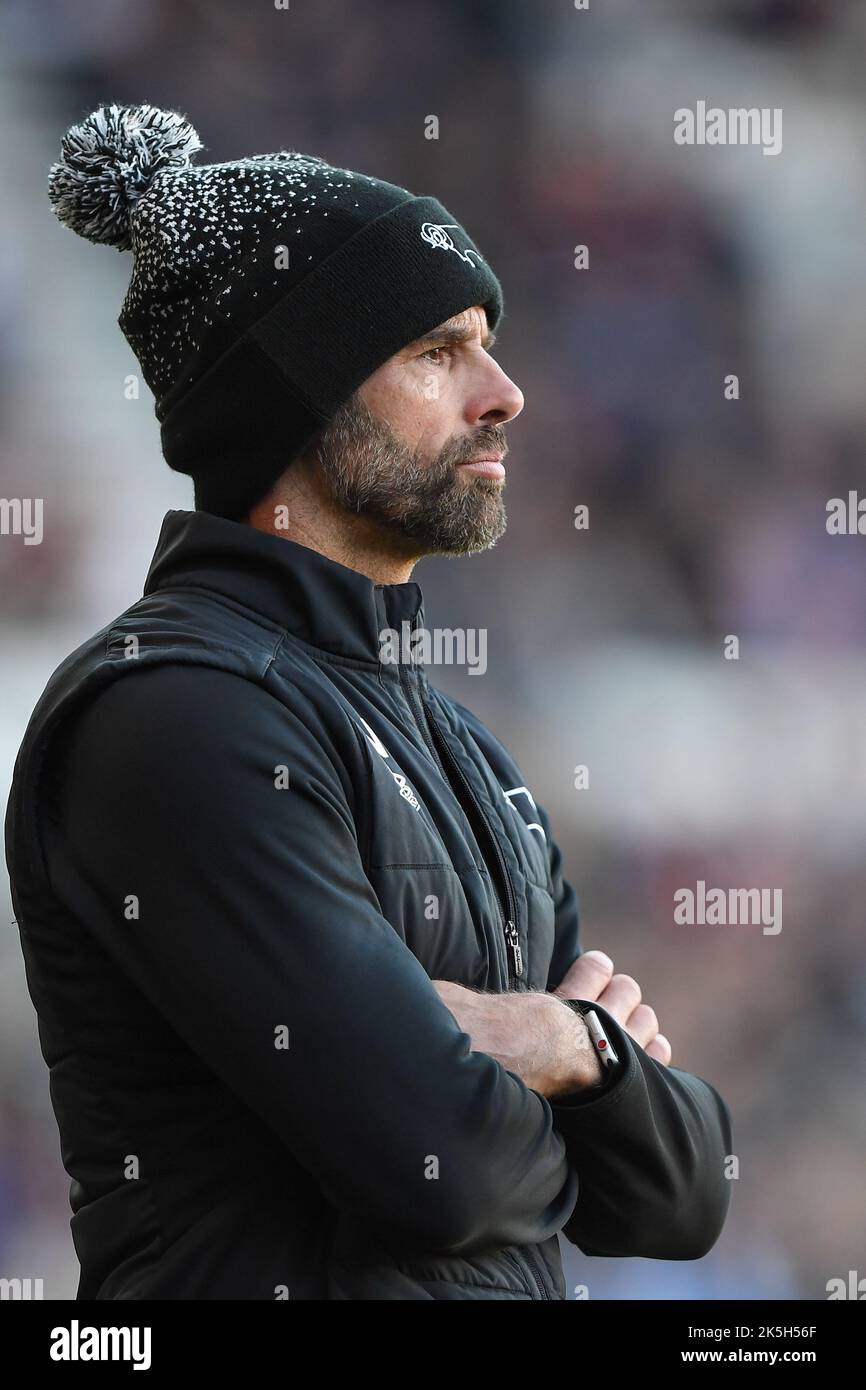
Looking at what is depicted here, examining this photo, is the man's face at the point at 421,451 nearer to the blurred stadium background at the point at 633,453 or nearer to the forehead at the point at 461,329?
the forehead at the point at 461,329

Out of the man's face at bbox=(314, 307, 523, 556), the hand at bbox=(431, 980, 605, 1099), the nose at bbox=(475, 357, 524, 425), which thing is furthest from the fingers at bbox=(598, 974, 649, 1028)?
the nose at bbox=(475, 357, 524, 425)

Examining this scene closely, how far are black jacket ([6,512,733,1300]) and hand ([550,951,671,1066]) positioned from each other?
0.34 feet

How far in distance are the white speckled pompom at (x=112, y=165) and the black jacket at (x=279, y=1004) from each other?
1.75 feet

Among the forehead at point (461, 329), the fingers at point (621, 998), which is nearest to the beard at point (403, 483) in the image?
the forehead at point (461, 329)

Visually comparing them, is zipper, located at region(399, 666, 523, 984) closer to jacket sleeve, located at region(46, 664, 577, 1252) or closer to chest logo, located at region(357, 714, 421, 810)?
chest logo, located at region(357, 714, 421, 810)

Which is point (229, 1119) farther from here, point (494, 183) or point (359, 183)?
point (494, 183)

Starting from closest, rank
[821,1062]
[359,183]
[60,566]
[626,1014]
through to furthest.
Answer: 1. [626,1014]
2. [359,183]
3. [60,566]
4. [821,1062]

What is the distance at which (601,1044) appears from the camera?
4.22ft

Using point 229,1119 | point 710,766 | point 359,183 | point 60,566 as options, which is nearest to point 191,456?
point 359,183

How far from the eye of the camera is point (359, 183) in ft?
5.27

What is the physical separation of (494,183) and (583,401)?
2.20ft

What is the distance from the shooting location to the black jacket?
1.12 metres

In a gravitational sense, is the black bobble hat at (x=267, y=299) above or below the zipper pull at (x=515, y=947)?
above

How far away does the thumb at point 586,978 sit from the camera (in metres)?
1.52
